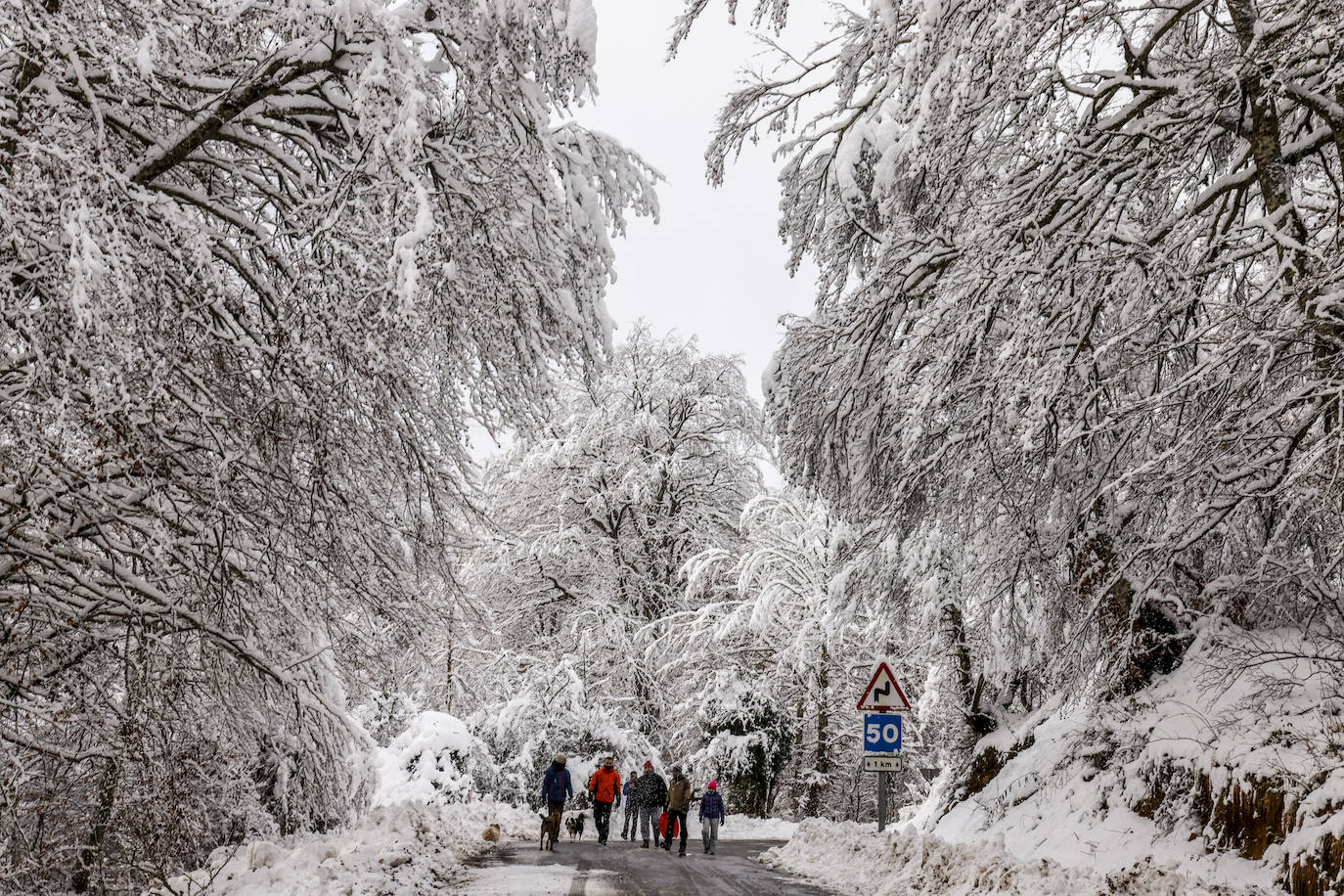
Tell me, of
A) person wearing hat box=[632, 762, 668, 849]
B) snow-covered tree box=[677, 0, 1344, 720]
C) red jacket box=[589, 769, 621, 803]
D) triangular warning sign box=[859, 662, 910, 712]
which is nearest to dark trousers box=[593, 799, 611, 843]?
red jacket box=[589, 769, 621, 803]

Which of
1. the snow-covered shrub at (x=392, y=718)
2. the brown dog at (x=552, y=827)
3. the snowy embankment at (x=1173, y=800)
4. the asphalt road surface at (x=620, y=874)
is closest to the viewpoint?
the snowy embankment at (x=1173, y=800)

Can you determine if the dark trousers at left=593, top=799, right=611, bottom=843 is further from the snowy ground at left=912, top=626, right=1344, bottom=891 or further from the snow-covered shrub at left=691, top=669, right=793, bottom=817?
the snowy ground at left=912, top=626, right=1344, bottom=891

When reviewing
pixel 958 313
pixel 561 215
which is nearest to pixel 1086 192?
pixel 958 313

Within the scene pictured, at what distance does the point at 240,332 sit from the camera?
675cm

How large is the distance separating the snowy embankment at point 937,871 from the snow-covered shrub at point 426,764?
27.1ft

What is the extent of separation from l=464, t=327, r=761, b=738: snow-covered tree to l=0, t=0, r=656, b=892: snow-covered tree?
18.6 meters

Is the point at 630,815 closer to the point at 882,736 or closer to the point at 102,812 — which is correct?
the point at 882,736

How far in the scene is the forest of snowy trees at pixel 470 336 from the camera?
17.5 feet

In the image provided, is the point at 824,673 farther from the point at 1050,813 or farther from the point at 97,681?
the point at 97,681

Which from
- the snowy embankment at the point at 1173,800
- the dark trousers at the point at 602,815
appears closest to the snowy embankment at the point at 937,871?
the snowy embankment at the point at 1173,800

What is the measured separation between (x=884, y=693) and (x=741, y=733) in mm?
13840

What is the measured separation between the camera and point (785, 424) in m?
10.2

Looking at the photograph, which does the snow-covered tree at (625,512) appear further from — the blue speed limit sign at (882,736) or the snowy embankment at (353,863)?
the blue speed limit sign at (882,736)

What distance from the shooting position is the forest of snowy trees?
5320 mm
